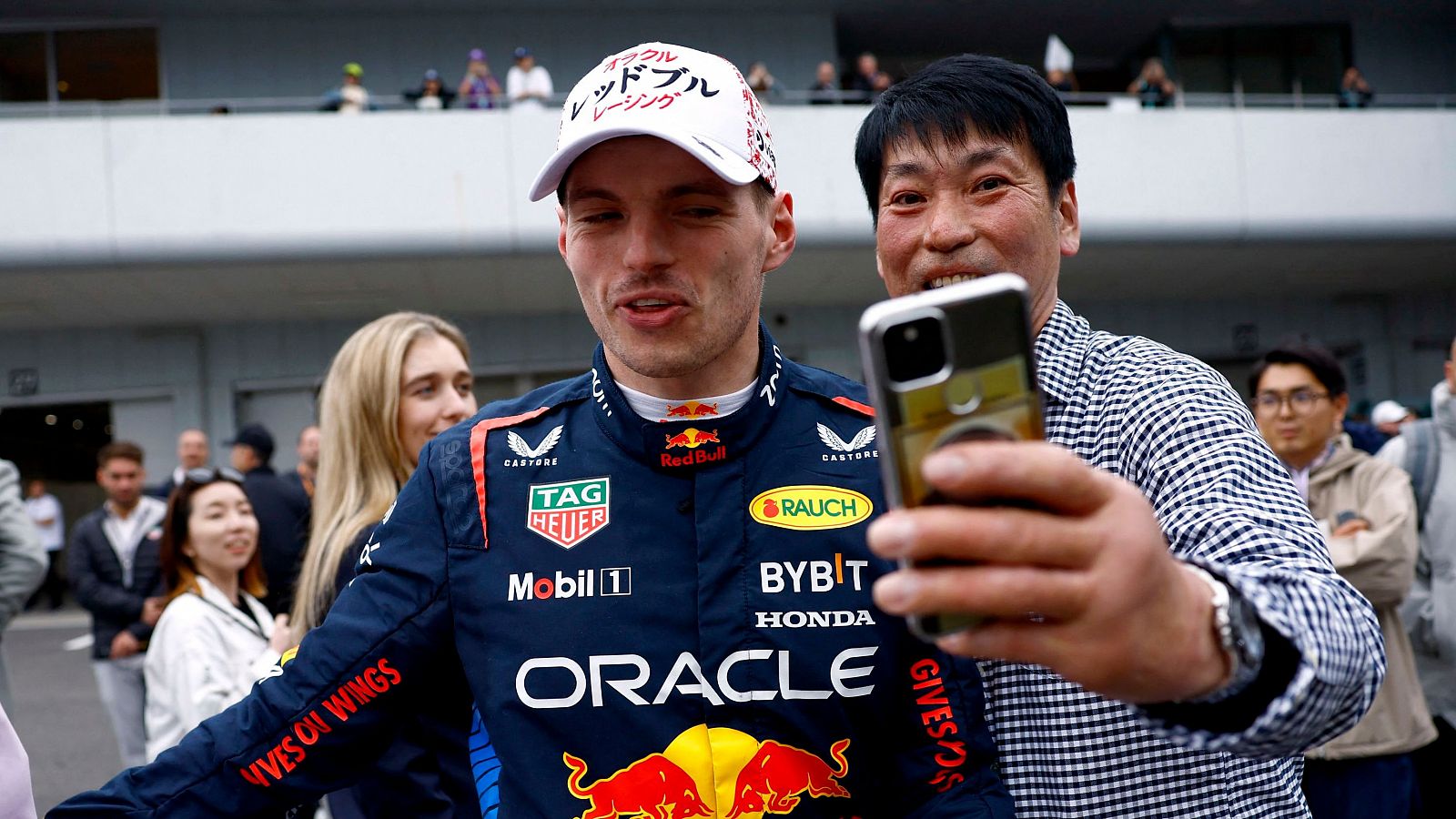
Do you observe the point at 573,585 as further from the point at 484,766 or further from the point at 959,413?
the point at 959,413

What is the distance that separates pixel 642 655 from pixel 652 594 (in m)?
0.08

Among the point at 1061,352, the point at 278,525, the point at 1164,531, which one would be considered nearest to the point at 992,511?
the point at 1164,531

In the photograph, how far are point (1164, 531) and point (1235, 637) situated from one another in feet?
1.42

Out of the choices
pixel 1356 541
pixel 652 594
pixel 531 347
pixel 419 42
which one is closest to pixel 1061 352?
pixel 652 594

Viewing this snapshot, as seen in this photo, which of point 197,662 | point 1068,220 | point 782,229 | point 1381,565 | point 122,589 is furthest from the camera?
point 122,589

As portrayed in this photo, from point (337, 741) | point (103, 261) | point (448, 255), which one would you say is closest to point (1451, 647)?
point (337, 741)

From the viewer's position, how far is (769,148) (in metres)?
1.64

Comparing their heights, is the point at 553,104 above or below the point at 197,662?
above

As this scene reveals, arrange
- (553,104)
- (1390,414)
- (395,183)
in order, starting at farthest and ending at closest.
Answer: (553,104) → (395,183) → (1390,414)

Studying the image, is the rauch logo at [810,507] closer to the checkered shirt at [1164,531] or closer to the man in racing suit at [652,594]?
the man in racing suit at [652,594]

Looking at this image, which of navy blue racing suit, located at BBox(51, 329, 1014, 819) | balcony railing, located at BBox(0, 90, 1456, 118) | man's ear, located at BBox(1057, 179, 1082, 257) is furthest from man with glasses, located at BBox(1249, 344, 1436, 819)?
balcony railing, located at BBox(0, 90, 1456, 118)

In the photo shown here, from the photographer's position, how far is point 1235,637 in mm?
873

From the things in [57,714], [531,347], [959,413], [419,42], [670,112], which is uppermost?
[419,42]

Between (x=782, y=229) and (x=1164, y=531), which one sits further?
(x=782, y=229)
